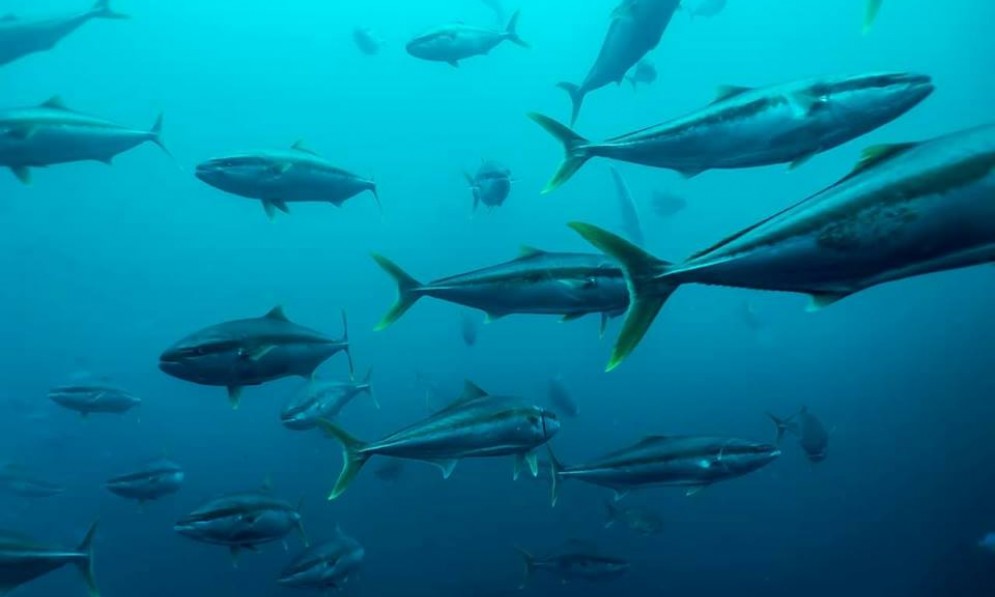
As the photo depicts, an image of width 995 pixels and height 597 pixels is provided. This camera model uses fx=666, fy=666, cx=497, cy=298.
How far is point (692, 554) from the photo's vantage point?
19953 millimetres

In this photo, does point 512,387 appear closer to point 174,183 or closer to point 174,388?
point 174,388

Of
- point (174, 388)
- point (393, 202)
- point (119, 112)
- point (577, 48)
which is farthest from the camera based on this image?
point (577, 48)

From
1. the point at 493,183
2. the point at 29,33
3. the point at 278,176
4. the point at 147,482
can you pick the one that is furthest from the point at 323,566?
the point at 29,33

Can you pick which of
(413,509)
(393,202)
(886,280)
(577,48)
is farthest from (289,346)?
(577,48)

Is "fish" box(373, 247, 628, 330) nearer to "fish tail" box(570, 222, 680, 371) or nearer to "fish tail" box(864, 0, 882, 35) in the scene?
"fish tail" box(570, 222, 680, 371)

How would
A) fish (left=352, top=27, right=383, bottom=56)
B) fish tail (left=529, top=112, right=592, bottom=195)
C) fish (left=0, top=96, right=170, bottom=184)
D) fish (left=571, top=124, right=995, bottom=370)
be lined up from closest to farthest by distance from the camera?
fish (left=571, top=124, right=995, bottom=370)
fish tail (left=529, top=112, right=592, bottom=195)
fish (left=0, top=96, right=170, bottom=184)
fish (left=352, top=27, right=383, bottom=56)

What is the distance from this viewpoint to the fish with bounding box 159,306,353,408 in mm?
4629

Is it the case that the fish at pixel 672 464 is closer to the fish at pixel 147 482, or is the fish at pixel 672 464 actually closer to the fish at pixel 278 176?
the fish at pixel 278 176

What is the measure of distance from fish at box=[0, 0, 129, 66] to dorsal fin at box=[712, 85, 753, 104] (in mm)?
8191

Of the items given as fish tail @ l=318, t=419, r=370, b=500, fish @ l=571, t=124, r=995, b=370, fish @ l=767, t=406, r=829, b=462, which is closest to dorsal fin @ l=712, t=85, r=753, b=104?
fish @ l=571, t=124, r=995, b=370

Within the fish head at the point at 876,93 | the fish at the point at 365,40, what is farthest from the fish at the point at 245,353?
the fish at the point at 365,40

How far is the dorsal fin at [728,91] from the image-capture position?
387 cm

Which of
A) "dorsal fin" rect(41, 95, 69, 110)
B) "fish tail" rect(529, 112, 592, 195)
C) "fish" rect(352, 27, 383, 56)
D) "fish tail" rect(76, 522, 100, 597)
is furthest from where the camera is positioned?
"fish" rect(352, 27, 383, 56)

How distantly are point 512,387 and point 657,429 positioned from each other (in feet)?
27.6
